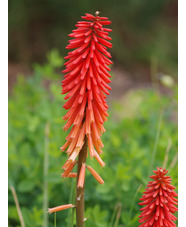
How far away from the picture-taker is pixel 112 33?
9.08 m

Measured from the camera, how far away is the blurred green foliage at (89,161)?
216 centimetres

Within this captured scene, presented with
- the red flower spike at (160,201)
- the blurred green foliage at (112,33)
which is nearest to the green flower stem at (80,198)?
the red flower spike at (160,201)

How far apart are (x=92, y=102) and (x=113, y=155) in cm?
162

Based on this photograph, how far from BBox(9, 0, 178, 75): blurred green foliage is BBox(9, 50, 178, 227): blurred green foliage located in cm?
461

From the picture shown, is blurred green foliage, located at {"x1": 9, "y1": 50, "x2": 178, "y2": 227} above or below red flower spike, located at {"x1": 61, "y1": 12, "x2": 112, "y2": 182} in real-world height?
below

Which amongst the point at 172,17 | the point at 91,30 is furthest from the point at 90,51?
the point at 172,17

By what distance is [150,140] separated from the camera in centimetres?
322

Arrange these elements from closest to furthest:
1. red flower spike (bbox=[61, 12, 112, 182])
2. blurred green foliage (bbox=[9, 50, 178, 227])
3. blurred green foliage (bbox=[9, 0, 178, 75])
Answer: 1. red flower spike (bbox=[61, 12, 112, 182])
2. blurred green foliage (bbox=[9, 50, 178, 227])
3. blurred green foliage (bbox=[9, 0, 178, 75])

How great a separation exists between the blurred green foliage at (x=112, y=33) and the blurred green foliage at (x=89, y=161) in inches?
181

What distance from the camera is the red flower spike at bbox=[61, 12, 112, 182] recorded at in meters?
1.34

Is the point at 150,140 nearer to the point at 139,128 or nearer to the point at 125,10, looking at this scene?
the point at 139,128

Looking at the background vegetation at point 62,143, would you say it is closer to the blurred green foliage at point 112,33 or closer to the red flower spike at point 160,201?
the blurred green foliage at point 112,33

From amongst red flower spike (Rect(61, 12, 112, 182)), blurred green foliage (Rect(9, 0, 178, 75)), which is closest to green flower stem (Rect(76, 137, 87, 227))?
red flower spike (Rect(61, 12, 112, 182))

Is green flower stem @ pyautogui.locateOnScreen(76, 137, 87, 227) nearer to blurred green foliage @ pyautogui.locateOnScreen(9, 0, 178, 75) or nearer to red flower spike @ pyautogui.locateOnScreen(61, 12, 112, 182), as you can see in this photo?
red flower spike @ pyautogui.locateOnScreen(61, 12, 112, 182)
